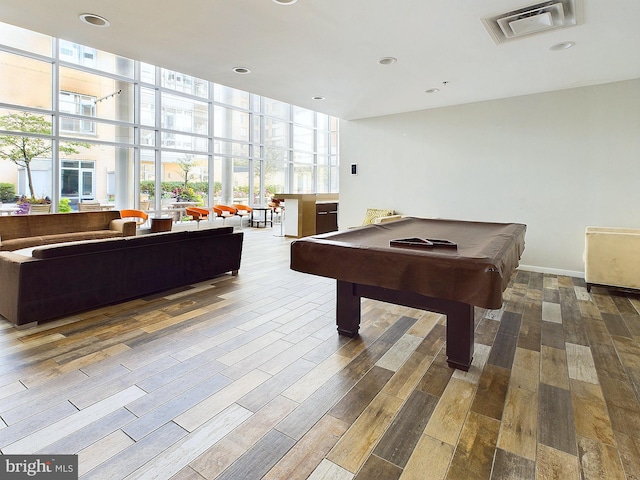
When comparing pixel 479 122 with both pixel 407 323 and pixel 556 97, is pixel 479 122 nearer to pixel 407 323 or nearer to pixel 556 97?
pixel 556 97

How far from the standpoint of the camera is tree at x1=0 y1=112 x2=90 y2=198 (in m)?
6.42

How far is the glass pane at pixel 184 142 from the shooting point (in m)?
8.84

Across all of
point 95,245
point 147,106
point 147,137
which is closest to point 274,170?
point 147,137

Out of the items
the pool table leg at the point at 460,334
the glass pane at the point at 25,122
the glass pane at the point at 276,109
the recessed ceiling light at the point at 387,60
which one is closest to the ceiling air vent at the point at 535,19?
the recessed ceiling light at the point at 387,60

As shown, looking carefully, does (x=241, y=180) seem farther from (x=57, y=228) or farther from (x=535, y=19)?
(x=535, y=19)

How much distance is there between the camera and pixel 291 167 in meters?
12.2

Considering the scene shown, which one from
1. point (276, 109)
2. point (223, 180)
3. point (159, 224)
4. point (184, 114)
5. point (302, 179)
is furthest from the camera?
point (302, 179)

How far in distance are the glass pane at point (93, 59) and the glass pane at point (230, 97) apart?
235cm

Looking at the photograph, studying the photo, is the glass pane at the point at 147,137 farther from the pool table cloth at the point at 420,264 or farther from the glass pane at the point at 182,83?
the pool table cloth at the point at 420,264

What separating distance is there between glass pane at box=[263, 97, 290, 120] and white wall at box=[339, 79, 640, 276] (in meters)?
5.65

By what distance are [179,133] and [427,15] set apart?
7.64 meters

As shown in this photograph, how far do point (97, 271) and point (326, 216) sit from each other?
5955mm

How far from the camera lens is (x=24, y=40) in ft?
21.4

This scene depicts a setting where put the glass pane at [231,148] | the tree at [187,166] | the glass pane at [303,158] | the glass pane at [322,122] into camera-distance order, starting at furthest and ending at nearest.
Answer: the glass pane at [322,122] → the glass pane at [303,158] → the glass pane at [231,148] → the tree at [187,166]
